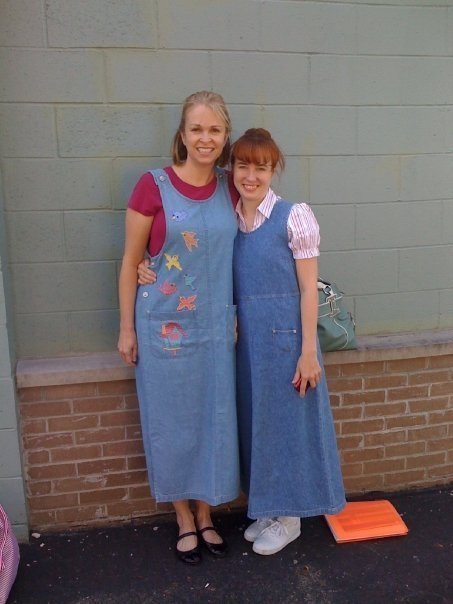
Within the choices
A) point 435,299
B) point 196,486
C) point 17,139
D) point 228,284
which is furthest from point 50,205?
point 435,299

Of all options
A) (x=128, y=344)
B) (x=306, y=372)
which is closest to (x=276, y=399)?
(x=306, y=372)

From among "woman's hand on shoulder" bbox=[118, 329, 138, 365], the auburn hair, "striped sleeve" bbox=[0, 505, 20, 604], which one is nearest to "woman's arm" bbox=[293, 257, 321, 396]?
the auburn hair

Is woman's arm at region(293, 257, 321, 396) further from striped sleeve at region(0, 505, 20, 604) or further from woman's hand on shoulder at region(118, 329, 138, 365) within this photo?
striped sleeve at region(0, 505, 20, 604)

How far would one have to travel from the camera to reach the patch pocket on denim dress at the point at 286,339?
8.86ft

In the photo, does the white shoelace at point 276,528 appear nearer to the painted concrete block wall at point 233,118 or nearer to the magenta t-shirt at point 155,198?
the painted concrete block wall at point 233,118

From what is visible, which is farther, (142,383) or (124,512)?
(124,512)

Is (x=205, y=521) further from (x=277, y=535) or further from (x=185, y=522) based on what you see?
(x=277, y=535)

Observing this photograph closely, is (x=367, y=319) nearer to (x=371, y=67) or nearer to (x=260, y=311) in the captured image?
(x=260, y=311)

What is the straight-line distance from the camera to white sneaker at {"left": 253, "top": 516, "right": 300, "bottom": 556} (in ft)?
9.65

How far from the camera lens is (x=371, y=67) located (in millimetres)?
3082

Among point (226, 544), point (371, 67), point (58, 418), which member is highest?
point (371, 67)

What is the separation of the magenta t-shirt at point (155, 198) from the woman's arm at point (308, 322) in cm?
51

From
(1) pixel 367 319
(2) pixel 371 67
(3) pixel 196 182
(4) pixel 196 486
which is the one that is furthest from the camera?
(1) pixel 367 319

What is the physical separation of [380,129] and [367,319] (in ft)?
3.20
